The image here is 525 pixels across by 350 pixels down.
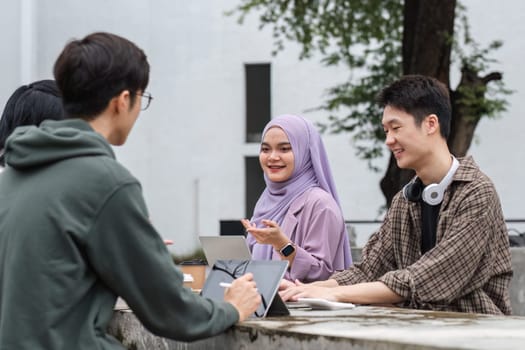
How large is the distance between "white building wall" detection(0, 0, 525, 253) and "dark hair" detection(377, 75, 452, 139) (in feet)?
58.6

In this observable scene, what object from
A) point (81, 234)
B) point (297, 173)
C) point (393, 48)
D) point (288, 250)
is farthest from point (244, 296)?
point (393, 48)

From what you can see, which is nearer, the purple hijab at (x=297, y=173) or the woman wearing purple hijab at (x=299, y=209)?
the woman wearing purple hijab at (x=299, y=209)

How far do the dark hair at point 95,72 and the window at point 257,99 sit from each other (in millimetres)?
20498

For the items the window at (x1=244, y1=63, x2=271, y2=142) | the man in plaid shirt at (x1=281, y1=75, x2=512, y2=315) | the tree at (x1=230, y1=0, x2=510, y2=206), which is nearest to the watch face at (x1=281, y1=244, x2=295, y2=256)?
the man in plaid shirt at (x1=281, y1=75, x2=512, y2=315)

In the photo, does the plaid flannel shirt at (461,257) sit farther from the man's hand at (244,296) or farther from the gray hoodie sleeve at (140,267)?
the gray hoodie sleeve at (140,267)

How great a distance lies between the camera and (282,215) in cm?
475

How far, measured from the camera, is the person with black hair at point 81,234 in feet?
8.13

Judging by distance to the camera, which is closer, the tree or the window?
the tree

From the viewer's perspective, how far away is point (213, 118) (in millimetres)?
23375

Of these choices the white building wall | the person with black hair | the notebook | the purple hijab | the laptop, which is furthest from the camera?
the white building wall

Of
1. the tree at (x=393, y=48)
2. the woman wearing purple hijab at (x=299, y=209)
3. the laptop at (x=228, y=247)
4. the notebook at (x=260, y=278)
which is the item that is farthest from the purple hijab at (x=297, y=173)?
the tree at (x=393, y=48)

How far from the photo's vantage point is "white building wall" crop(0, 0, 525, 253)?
21.7 metres

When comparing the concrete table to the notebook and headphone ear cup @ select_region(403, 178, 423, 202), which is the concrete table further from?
headphone ear cup @ select_region(403, 178, 423, 202)

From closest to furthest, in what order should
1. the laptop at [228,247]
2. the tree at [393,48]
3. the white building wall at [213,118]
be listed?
the laptop at [228,247] → the tree at [393,48] → the white building wall at [213,118]
